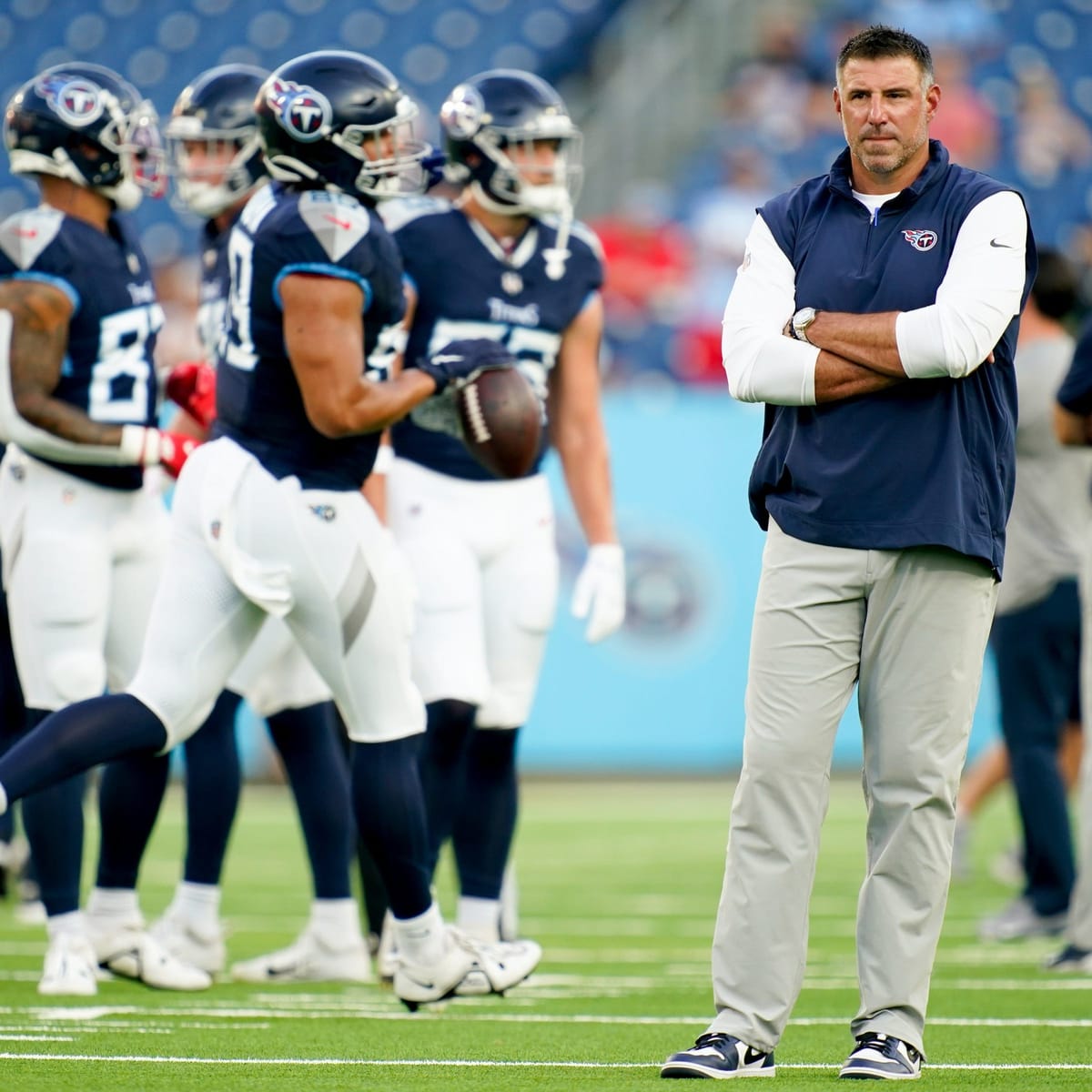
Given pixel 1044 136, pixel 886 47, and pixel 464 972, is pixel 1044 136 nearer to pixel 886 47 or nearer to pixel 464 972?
pixel 464 972

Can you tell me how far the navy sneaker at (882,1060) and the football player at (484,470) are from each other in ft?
6.03

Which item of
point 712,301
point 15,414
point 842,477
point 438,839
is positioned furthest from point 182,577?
point 712,301

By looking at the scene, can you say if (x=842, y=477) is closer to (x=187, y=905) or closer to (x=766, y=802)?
(x=766, y=802)

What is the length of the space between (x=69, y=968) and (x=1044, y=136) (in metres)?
10.9

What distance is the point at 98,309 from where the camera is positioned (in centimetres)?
501

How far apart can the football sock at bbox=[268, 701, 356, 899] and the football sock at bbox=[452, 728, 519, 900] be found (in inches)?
11.8

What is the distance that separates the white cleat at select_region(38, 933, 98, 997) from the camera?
474 cm

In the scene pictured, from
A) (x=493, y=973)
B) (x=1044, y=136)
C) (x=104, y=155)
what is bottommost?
(x=493, y=973)

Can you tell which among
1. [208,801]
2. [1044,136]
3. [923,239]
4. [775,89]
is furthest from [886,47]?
[775,89]

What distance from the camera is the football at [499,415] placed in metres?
4.56

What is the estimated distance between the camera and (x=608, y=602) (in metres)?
5.72

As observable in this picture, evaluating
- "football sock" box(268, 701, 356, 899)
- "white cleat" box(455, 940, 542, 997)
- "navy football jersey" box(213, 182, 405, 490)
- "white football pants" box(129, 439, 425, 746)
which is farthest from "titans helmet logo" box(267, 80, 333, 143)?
"white cleat" box(455, 940, 542, 997)

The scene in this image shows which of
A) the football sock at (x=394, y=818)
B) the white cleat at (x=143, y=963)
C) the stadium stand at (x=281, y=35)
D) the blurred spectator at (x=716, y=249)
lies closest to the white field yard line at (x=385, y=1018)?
the football sock at (x=394, y=818)

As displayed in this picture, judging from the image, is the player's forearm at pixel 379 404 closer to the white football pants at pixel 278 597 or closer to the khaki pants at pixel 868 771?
the white football pants at pixel 278 597
